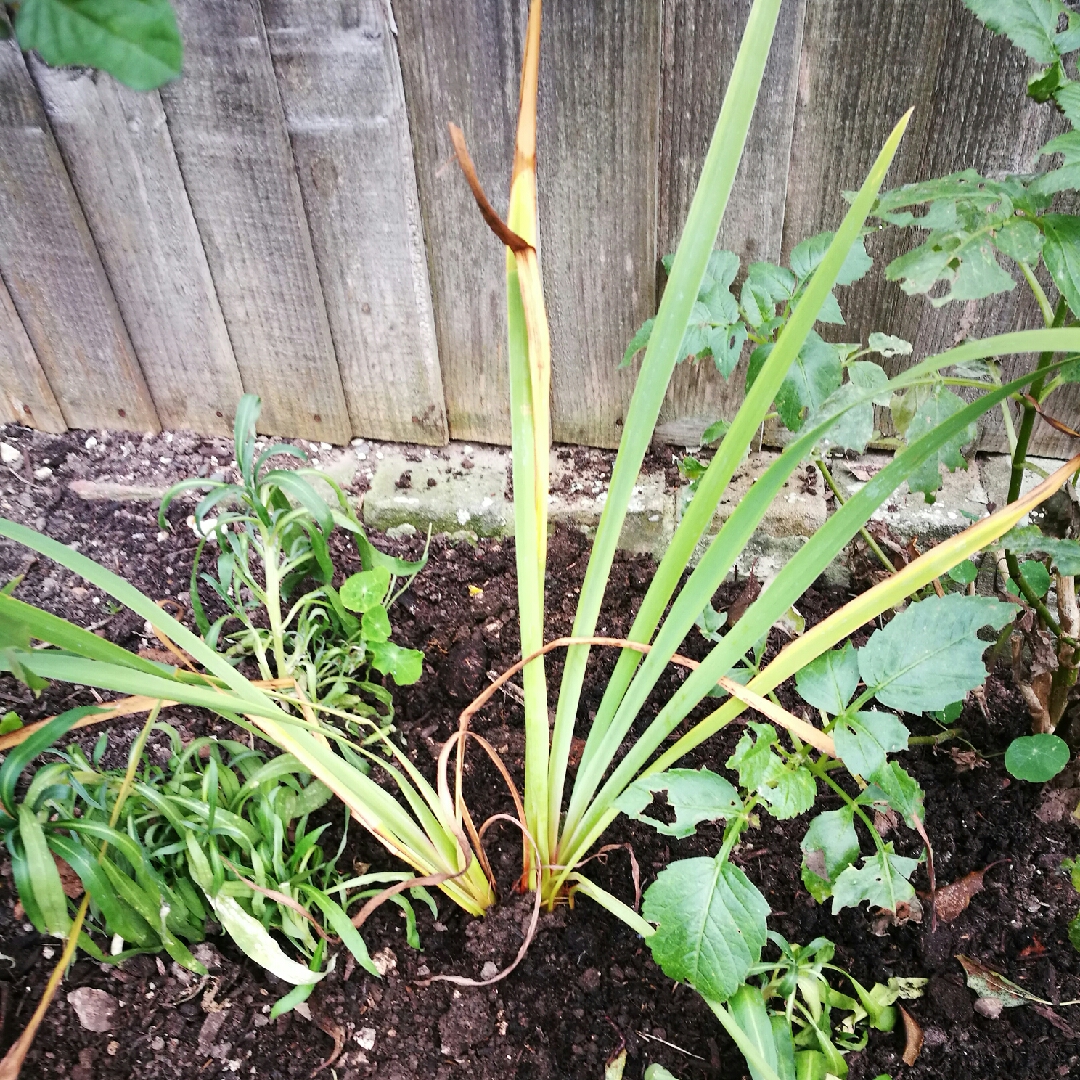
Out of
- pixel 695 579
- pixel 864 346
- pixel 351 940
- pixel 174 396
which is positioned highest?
pixel 695 579

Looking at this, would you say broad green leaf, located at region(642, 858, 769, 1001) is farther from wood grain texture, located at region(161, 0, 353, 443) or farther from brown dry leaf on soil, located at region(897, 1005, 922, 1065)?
wood grain texture, located at region(161, 0, 353, 443)

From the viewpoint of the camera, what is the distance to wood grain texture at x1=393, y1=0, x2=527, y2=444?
1232 millimetres

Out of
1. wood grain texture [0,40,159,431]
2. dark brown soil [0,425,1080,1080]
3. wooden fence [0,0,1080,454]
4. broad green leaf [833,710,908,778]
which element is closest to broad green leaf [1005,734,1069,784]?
dark brown soil [0,425,1080,1080]

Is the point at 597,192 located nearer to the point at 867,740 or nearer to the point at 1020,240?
the point at 1020,240

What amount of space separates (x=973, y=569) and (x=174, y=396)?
5.02ft

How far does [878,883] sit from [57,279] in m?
1.71

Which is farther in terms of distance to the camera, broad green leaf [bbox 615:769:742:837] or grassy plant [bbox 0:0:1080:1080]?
broad green leaf [bbox 615:769:742:837]

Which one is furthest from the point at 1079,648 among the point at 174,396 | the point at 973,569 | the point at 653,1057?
the point at 174,396

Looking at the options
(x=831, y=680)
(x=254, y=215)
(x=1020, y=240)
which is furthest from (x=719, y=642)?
(x=254, y=215)

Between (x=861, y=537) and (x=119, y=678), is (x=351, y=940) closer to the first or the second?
(x=119, y=678)

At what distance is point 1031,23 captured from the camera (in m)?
0.77

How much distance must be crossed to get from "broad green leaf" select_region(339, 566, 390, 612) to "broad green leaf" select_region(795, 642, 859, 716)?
0.59 meters

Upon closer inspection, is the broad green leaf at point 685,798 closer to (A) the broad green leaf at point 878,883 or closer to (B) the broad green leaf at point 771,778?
(B) the broad green leaf at point 771,778

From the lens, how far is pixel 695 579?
79cm
